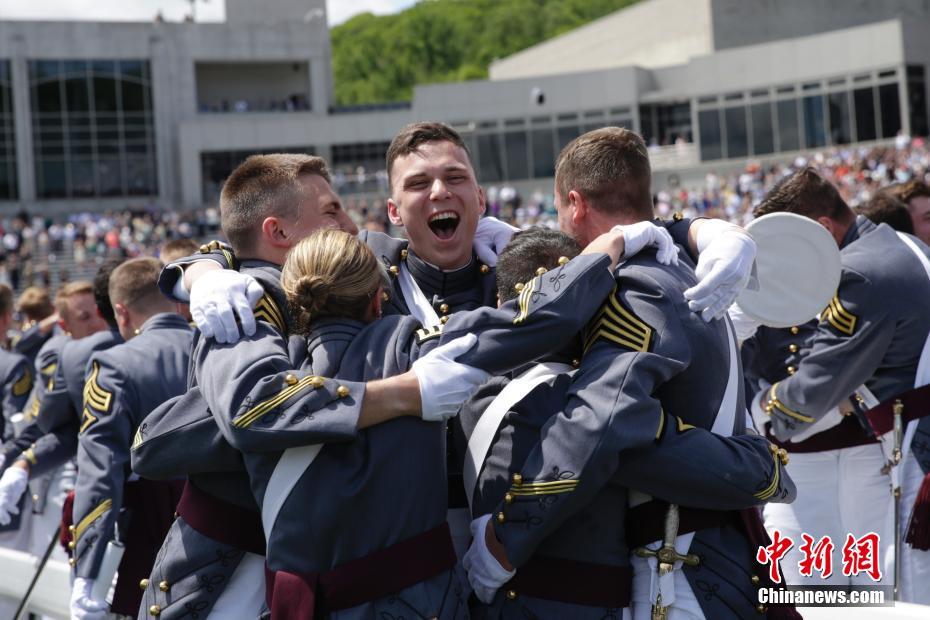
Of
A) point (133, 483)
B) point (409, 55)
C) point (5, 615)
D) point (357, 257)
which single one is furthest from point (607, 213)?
point (409, 55)

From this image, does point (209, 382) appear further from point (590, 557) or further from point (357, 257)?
point (590, 557)

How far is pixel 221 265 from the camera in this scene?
12.4 ft

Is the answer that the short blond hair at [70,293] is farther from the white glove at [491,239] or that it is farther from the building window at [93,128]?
the building window at [93,128]

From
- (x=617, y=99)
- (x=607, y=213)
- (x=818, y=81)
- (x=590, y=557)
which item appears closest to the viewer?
(x=590, y=557)

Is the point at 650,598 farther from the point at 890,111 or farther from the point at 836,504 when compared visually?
the point at 890,111

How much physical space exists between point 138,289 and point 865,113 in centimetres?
4532

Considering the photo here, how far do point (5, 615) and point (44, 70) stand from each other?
54.6 meters

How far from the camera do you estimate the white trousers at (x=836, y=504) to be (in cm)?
572

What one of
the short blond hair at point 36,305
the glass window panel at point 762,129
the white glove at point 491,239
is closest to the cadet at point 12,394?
the short blond hair at point 36,305

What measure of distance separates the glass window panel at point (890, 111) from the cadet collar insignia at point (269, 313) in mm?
46415

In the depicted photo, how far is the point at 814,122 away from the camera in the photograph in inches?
1889

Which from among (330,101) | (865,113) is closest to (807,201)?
(865,113)

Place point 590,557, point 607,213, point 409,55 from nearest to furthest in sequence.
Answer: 1. point 590,557
2. point 607,213
3. point 409,55

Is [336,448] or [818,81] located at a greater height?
[818,81]
